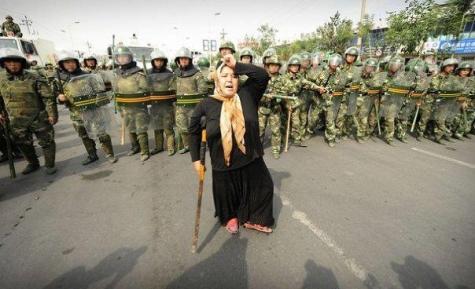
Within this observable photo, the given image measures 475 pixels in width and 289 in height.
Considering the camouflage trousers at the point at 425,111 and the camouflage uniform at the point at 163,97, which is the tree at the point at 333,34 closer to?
the camouflage trousers at the point at 425,111

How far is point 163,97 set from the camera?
5.12 meters

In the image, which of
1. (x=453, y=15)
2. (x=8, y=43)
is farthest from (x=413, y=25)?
(x=8, y=43)

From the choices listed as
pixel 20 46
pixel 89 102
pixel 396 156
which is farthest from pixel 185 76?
pixel 20 46

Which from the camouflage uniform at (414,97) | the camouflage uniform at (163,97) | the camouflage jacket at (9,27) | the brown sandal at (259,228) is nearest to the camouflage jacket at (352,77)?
the camouflage uniform at (414,97)

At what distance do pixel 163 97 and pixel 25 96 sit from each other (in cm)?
233

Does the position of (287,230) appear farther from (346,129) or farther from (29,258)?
(346,129)

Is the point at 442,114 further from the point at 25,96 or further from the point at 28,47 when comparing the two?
the point at 28,47

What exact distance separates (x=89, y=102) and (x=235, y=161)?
3.59 metres

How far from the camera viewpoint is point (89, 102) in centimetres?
462

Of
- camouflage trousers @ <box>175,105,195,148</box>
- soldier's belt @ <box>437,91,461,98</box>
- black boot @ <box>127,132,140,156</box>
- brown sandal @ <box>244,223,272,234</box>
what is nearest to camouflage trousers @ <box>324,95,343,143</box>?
soldier's belt @ <box>437,91,461,98</box>

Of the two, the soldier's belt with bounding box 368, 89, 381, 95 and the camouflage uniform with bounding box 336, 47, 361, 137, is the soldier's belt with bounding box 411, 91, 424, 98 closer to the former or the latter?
the soldier's belt with bounding box 368, 89, 381, 95

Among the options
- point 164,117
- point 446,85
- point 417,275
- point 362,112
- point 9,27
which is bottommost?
point 417,275

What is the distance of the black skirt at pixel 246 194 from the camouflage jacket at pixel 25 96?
380 cm

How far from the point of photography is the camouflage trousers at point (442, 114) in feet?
20.8
